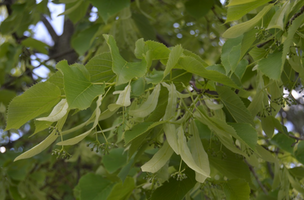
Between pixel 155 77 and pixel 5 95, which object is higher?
pixel 155 77

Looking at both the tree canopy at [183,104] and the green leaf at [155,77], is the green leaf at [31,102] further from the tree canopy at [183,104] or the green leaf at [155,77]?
the green leaf at [155,77]

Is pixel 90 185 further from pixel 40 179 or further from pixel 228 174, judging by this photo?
pixel 40 179

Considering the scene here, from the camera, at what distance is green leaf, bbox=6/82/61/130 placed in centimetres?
67

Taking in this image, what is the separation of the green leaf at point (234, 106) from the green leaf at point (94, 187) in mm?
659

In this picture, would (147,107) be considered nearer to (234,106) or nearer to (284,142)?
(234,106)

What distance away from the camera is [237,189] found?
2.88 feet

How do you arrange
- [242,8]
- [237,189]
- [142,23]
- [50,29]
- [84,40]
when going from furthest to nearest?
[50,29], [142,23], [84,40], [237,189], [242,8]

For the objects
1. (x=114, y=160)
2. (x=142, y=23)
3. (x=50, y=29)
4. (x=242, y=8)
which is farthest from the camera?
(x=50, y=29)

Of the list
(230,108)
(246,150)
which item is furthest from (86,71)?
(246,150)

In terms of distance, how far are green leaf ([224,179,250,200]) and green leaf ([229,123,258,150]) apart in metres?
0.22

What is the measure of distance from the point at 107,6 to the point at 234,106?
762 mm

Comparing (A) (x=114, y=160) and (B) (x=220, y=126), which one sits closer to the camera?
(B) (x=220, y=126)

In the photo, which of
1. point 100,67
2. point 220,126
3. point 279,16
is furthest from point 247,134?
point 100,67

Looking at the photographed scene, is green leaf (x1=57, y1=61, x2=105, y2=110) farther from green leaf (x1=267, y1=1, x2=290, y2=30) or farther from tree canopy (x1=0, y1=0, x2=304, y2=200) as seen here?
green leaf (x1=267, y1=1, x2=290, y2=30)
